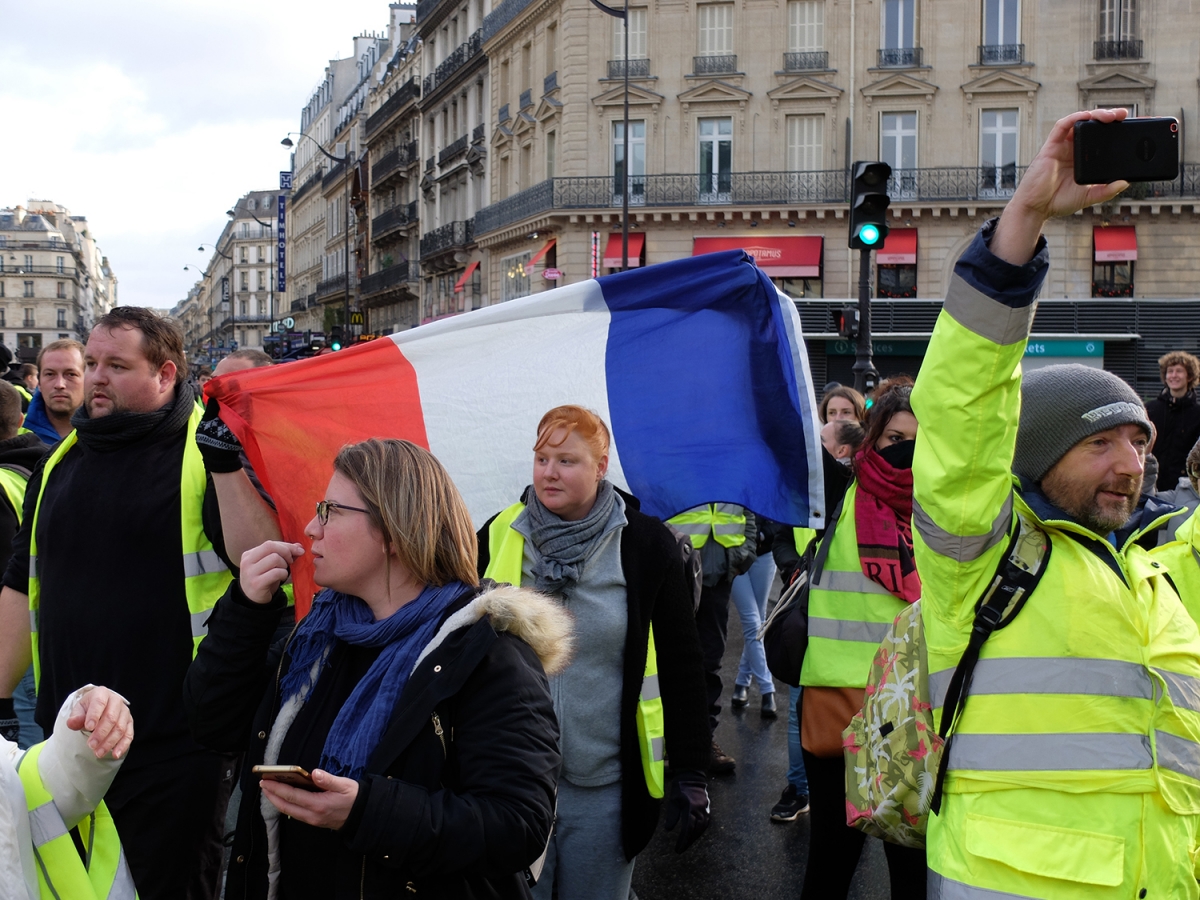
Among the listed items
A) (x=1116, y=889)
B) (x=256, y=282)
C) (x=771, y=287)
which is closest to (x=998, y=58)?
(x=771, y=287)

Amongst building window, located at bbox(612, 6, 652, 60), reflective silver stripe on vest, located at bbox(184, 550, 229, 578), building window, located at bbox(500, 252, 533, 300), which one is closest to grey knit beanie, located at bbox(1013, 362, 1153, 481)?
reflective silver stripe on vest, located at bbox(184, 550, 229, 578)

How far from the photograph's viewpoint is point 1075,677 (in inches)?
88.5

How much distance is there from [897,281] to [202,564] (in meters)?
29.8

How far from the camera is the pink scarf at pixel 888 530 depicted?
12.8 ft

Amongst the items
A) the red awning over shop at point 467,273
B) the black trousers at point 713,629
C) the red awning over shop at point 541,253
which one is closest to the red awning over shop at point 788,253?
the red awning over shop at point 541,253

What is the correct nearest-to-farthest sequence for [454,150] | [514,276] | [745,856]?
[745,856] < [514,276] < [454,150]

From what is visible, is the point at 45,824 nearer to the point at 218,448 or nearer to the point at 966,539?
the point at 218,448

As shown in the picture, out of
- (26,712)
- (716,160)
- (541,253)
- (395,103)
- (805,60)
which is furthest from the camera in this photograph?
(395,103)

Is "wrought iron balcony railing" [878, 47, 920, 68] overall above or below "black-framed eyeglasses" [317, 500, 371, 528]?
above

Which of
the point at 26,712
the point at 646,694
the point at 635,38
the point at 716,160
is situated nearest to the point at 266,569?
the point at 646,694

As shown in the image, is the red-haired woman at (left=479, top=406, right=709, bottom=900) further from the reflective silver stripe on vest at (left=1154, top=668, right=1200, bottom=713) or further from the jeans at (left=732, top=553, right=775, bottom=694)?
the jeans at (left=732, top=553, right=775, bottom=694)

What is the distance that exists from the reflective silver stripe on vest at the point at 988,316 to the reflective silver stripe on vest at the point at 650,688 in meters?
1.65

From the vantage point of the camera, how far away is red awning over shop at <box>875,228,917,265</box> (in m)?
31.0

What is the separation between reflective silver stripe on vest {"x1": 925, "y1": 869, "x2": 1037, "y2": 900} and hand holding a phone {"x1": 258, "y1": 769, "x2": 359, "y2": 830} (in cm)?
120
